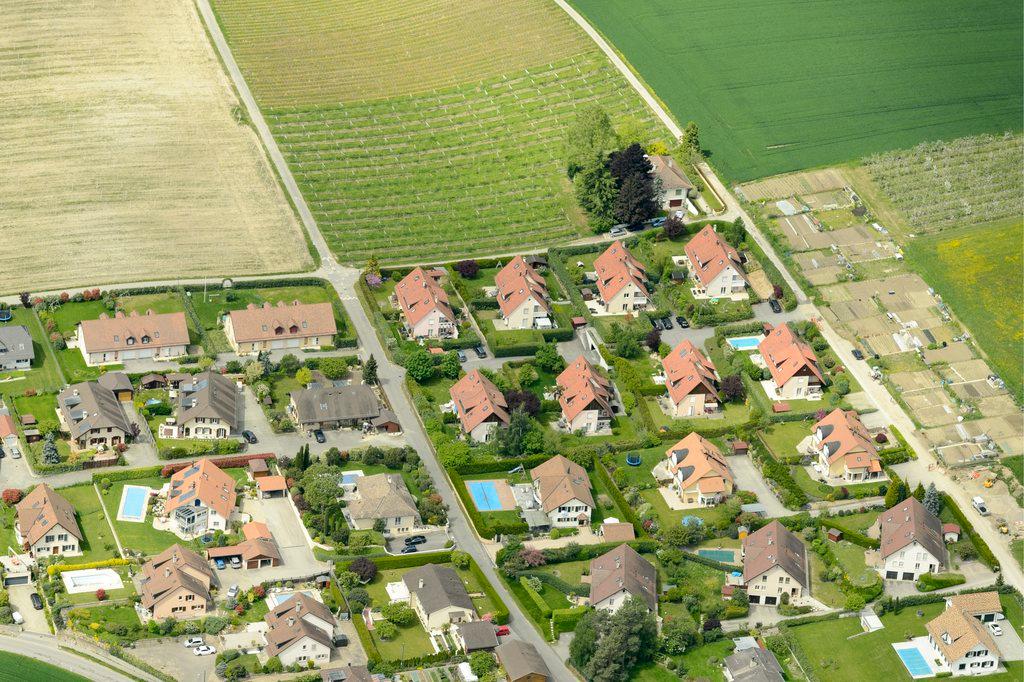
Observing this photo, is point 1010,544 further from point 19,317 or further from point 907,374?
point 19,317

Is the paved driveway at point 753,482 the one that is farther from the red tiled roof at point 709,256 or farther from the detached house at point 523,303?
the red tiled roof at point 709,256

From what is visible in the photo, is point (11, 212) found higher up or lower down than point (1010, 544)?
higher up

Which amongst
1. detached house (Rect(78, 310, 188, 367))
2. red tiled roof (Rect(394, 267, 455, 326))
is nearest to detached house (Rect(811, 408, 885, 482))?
red tiled roof (Rect(394, 267, 455, 326))

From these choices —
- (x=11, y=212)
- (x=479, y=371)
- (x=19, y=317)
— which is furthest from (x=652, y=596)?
(x=11, y=212)

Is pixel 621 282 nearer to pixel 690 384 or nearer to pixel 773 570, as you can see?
pixel 690 384

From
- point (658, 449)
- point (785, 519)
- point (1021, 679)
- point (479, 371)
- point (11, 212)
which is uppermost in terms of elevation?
point (11, 212)

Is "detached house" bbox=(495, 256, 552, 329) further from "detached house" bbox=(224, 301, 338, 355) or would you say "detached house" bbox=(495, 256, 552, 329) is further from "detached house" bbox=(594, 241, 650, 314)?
"detached house" bbox=(224, 301, 338, 355)
